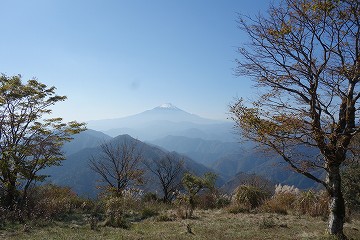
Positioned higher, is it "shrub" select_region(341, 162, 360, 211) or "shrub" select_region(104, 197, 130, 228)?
"shrub" select_region(341, 162, 360, 211)

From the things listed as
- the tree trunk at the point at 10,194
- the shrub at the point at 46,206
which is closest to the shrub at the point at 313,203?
the shrub at the point at 46,206

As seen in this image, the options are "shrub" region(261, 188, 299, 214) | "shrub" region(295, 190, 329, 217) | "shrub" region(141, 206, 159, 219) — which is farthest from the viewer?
"shrub" region(141, 206, 159, 219)

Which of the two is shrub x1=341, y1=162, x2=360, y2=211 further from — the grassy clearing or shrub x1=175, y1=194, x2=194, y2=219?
shrub x1=175, y1=194, x2=194, y2=219

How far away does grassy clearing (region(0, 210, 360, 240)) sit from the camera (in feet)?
30.5

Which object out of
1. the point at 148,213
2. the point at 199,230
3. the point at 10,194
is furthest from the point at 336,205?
the point at 10,194

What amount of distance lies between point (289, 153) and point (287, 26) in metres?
3.25

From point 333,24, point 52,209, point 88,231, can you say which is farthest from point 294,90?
point 52,209

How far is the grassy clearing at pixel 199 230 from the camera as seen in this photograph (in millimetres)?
9289

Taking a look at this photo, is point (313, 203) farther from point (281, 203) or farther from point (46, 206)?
point (46, 206)

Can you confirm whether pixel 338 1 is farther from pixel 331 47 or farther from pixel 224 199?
pixel 224 199

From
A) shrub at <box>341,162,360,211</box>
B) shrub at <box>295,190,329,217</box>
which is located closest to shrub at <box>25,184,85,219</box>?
shrub at <box>295,190,329,217</box>

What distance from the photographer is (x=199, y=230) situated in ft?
34.5

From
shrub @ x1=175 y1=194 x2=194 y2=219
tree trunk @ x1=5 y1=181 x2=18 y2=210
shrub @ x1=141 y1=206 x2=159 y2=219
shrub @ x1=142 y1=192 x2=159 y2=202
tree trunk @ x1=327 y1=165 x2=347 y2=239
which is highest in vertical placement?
tree trunk @ x1=327 y1=165 x2=347 y2=239

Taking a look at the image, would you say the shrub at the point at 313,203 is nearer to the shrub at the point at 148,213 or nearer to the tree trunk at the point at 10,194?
the shrub at the point at 148,213
